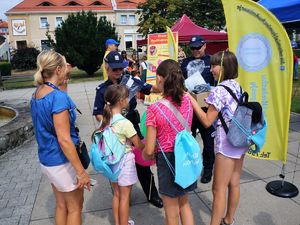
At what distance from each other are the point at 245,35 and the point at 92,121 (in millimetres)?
5182

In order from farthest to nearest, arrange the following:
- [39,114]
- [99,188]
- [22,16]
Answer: [22,16] → [99,188] → [39,114]

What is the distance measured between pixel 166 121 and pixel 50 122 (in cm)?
88

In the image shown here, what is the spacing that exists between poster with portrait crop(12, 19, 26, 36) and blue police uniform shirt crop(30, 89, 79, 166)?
56046 millimetres

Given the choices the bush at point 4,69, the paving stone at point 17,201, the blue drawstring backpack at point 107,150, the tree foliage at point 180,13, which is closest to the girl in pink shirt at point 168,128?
the blue drawstring backpack at point 107,150

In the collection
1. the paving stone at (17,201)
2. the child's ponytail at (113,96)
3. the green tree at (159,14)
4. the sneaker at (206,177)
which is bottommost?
the paving stone at (17,201)

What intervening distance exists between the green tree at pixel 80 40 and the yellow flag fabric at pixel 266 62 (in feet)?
61.3

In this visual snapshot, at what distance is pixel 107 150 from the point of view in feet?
8.54

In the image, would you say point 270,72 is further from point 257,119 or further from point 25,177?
point 25,177

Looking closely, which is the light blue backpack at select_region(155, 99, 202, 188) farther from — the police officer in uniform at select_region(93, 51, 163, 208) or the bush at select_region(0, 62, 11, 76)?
the bush at select_region(0, 62, 11, 76)

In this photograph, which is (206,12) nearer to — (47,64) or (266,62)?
(266,62)

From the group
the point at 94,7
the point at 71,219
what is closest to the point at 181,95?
the point at 71,219

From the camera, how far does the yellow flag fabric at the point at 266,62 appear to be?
326 cm

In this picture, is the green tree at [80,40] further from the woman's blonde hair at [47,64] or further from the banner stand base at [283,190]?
the woman's blonde hair at [47,64]

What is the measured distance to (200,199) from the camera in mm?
3648
